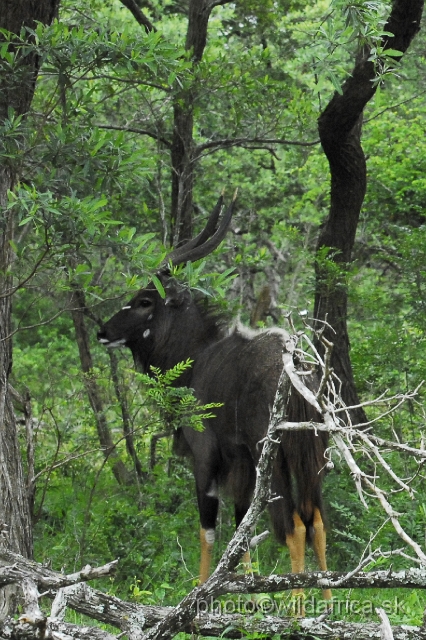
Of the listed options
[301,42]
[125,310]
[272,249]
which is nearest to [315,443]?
[125,310]

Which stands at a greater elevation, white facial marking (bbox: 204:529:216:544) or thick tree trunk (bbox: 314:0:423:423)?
thick tree trunk (bbox: 314:0:423:423)

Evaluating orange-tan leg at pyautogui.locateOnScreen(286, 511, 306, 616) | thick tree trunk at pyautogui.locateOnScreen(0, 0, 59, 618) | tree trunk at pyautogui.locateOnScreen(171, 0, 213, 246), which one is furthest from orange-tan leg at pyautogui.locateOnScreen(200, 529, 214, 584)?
tree trunk at pyautogui.locateOnScreen(171, 0, 213, 246)

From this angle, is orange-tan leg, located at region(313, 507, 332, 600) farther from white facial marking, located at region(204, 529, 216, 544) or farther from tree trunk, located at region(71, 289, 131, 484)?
tree trunk, located at region(71, 289, 131, 484)

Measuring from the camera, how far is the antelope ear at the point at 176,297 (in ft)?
21.9

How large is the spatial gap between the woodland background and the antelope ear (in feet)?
0.98

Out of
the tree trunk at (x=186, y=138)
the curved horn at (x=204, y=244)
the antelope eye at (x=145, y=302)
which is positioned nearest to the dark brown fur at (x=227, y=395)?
the antelope eye at (x=145, y=302)

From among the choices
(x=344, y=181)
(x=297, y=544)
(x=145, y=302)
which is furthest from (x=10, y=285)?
Result: (x=344, y=181)

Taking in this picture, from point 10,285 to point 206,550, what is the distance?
225 cm

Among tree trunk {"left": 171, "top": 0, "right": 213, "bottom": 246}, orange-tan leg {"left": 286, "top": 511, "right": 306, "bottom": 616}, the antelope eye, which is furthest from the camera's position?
→ tree trunk {"left": 171, "top": 0, "right": 213, "bottom": 246}

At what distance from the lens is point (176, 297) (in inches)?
264

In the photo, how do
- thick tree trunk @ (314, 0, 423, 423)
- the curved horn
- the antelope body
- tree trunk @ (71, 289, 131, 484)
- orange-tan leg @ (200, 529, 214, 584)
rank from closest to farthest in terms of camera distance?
the antelope body → orange-tan leg @ (200, 529, 214, 584) → the curved horn → thick tree trunk @ (314, 0, 423, 423) → tree trunk @ (71, 289, 131, 484)

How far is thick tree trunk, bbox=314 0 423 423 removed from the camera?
7371 millimetres

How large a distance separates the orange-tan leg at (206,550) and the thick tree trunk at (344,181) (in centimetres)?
209

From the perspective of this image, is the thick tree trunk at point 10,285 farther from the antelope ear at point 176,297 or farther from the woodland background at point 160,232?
the antelope ear at point 176,297
